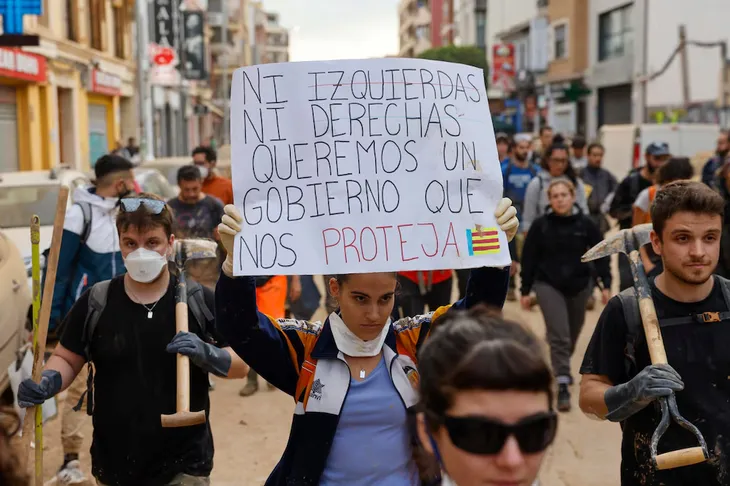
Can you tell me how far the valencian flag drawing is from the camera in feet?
10.0

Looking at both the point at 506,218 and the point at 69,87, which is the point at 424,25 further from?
the point at 506,218

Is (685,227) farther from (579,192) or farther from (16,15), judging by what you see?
(16,15)

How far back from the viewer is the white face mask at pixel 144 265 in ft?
12.5

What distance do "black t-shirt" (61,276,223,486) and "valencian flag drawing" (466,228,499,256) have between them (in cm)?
127

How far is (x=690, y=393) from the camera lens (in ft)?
10.5

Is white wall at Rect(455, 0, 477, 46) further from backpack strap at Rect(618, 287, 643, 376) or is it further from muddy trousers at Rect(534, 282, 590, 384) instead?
backpack strap at Rect(618, 287, 643, 376)

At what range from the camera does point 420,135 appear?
3211mm

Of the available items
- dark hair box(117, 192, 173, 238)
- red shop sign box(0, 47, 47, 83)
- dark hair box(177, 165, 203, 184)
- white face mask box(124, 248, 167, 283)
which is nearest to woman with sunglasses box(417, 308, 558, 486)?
white face mask box(124, 248, 167, 283)

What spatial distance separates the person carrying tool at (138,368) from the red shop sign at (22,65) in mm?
16668

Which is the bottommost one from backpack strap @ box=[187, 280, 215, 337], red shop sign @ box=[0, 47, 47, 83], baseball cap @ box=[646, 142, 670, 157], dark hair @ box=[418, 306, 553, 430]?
backpack strap @ box=[187, 280, 215, 337]

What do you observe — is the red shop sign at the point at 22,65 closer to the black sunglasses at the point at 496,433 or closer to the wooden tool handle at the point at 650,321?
the wooden tool handle at the point at 650,321

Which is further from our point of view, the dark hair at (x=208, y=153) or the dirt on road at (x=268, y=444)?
the dark hair at (x=208, y=153)

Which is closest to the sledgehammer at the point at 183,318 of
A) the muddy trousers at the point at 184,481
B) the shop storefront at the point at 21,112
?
the muddy trousers at the point at 184,481

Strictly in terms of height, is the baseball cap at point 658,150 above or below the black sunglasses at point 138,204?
above
